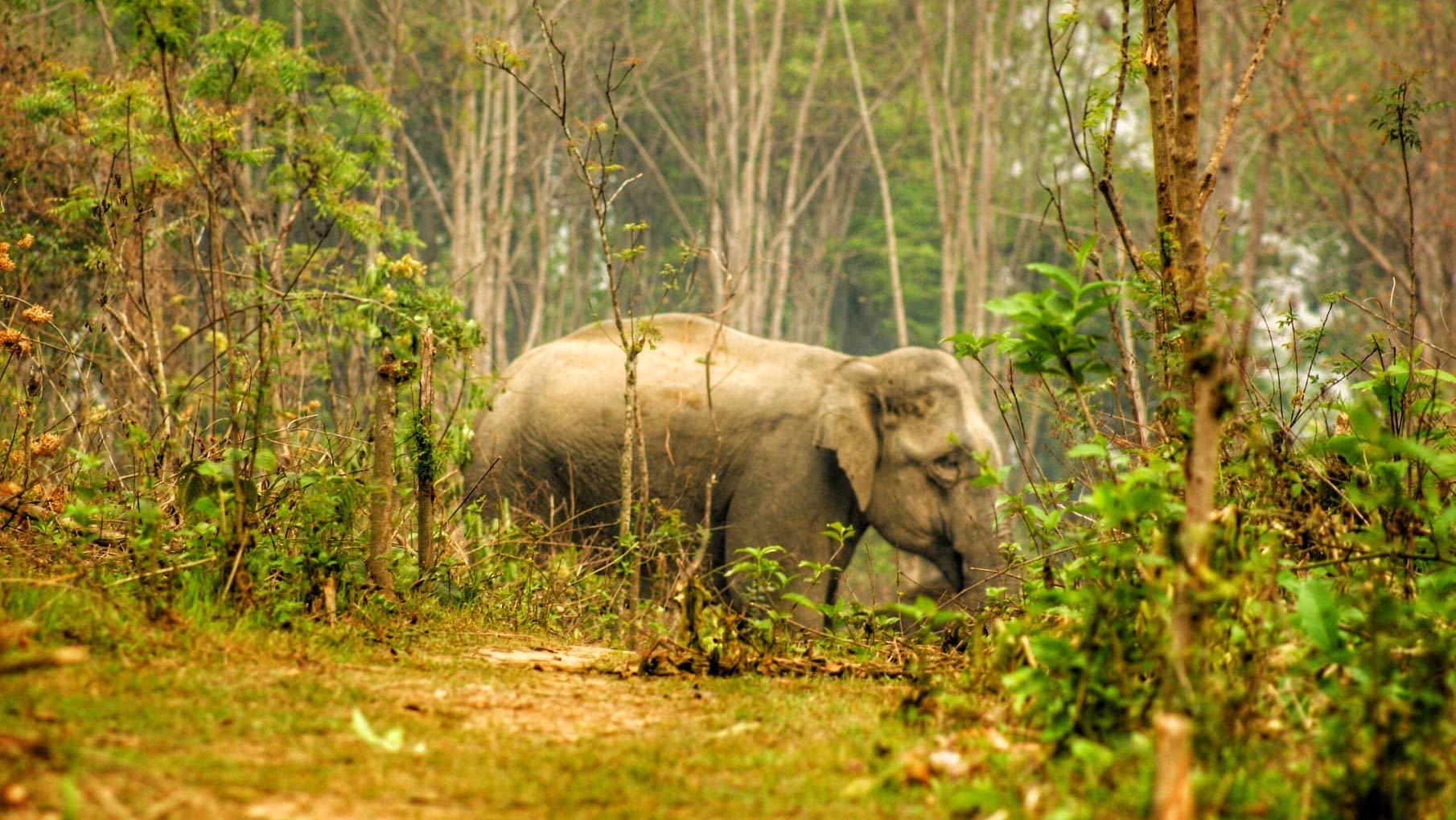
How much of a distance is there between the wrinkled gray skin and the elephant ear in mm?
11

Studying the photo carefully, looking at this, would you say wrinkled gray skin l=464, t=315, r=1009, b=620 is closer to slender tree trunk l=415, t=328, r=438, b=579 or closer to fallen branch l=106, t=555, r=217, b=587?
slender tree trunk l=415, t=328, r=438, b=579

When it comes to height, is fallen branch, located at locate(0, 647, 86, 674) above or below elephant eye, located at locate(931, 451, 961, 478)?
above

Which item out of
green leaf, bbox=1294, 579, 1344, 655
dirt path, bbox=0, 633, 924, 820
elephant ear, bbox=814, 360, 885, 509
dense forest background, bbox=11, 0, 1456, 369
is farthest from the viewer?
dense forest background, bbox=11, 0, 1456, 369

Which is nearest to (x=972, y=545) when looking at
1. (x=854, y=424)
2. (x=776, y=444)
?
(x=854, y=424)

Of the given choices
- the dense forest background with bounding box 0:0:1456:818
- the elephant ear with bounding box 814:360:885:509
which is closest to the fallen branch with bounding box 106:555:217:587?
the dense forest background with bounding box 0:0:1456:818

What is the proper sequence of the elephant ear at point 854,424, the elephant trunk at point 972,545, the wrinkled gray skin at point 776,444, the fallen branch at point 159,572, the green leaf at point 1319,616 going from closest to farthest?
the green leaf at point 1319,616 < the fallen branch at point 159,572 < the elephant trunk at point 972,545 < the elephant ear at point 854,424 < the wrinkled gray skin at point 776,444

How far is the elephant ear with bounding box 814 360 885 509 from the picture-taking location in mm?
9883

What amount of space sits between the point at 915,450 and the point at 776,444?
1139mm

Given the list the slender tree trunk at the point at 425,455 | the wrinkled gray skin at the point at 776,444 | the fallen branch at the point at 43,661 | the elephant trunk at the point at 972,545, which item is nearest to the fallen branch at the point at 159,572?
the slender tree trunk at the point at 425,455

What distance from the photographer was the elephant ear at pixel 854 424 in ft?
32.4

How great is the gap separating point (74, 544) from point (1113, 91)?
15.3 feet

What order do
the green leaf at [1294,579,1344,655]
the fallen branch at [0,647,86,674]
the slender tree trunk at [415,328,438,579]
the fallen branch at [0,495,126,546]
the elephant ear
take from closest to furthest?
the fallen branch at [0,647,86,674], the green leaf at [1294,579,1344,655], the fallen branch at [0,495,126,546], the slender tree trunk at [415,328,438,579], the elephant ear

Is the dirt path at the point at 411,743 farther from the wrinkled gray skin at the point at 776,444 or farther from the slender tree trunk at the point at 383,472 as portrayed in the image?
the wrinkled gray skin at the point at 776,444

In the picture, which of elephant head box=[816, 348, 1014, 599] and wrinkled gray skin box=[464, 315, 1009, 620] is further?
wrinkled gray skin box=[464, 315, 1009, 620]
